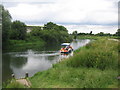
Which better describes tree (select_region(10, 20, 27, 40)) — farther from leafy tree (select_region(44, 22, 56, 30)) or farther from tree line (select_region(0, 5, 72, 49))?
leafy tree (select_region(44, 22, 56, 30))

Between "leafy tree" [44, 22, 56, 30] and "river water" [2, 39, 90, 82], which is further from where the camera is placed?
"leafy tree" [44, 22, 56, 30]

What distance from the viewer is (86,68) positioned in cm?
892

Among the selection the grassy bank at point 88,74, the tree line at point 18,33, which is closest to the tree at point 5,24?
the tree line at point 18,33

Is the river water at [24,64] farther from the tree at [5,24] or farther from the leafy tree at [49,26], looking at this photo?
the leafy tree at [49,26]

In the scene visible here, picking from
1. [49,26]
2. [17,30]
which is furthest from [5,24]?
[49,26]

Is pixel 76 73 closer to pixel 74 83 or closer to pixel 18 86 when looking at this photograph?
pixel 74 83

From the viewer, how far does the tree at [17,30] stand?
41.3m

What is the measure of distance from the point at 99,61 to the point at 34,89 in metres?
3.64

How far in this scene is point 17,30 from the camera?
42.1 metres

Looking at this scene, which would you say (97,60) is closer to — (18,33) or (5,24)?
(5,24)

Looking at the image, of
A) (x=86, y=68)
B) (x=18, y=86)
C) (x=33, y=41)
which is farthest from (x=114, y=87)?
(x=33, y=41)

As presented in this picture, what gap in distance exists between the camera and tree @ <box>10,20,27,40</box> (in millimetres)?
41316

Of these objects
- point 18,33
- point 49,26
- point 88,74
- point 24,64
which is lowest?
point 24,64

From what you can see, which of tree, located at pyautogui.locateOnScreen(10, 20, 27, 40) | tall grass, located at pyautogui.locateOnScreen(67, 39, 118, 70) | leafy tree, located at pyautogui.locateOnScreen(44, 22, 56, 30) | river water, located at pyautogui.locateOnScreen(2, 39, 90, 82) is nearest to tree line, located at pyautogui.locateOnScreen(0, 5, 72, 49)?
tree, located at pyautogui.locateOnScreen(10, 20, 27, 40)
